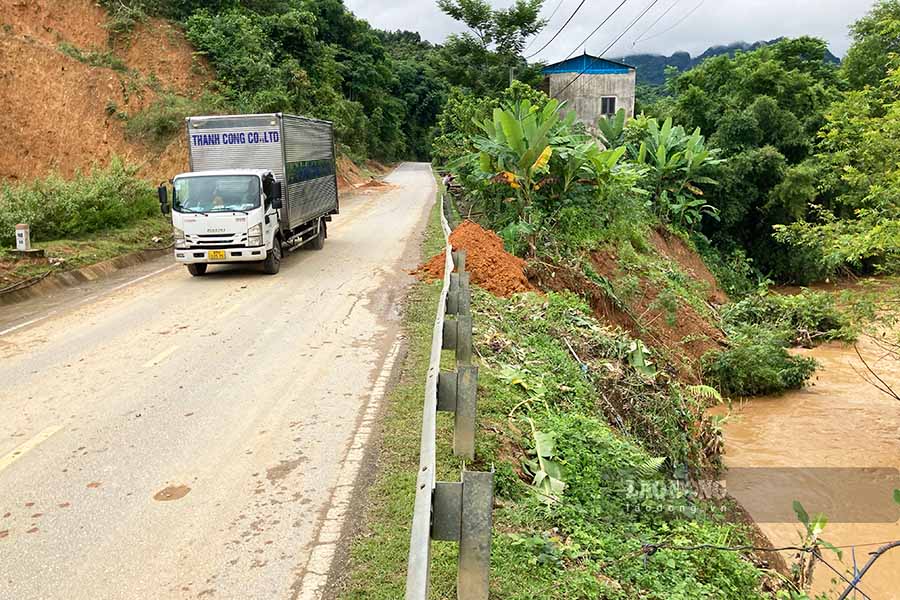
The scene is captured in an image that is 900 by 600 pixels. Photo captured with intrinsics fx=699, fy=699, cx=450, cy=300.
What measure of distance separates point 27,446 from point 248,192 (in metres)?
8.37

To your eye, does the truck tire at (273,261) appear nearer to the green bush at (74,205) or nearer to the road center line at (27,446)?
the green bush at (74,205)

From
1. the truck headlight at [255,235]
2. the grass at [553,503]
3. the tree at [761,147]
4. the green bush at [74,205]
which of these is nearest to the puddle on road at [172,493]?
the grass at [553,503]

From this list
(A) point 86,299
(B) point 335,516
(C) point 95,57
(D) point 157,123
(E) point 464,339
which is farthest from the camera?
(C) point 95,57

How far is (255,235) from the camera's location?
13500 millimetres

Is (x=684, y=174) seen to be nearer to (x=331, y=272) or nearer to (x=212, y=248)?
(x=331, y=272)

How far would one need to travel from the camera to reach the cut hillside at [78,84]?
26.3 meters

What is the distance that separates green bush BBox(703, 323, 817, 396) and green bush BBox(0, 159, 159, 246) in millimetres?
14419

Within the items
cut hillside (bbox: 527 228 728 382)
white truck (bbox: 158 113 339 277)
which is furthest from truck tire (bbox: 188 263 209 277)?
cut hillside (bbox: 527 228 728 382)

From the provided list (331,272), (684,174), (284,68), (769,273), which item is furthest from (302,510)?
(284,68)

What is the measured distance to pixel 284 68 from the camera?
3625 cm

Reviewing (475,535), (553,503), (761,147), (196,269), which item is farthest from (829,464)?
(761,147)

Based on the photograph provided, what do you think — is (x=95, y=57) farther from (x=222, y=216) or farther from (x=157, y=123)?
(x=222, y=216)

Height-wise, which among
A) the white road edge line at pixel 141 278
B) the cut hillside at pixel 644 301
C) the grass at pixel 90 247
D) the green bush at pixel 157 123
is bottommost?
the cut hillside at pixel 644 301

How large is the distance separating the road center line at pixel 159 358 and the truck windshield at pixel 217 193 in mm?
5132
